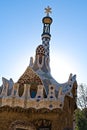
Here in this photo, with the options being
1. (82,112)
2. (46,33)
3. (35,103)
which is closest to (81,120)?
(82,112)

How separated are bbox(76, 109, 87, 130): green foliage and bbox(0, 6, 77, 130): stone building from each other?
5547 millimetres

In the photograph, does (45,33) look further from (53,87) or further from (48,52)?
(53,87)

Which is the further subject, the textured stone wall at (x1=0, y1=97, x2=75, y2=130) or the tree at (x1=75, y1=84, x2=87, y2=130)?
the tree at (x1=75, y1=84, x2=87, y2=130)

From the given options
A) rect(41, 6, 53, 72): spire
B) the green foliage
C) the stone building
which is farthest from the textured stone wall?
the green foliage

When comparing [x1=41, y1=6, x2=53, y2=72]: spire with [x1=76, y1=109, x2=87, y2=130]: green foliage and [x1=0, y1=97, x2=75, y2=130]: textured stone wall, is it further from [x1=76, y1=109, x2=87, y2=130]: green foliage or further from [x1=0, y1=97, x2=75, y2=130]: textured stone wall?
[x1=76, y1=109, x2=87, y2=130]: green foliage

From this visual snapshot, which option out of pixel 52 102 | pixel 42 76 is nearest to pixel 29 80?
pixel 42 76

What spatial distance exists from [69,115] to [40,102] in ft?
5.43

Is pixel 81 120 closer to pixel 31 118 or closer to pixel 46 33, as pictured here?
pixel 46 33

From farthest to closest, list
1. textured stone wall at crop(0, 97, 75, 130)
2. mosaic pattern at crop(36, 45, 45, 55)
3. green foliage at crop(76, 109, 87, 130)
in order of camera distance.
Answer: green foliage at crop(76, 109, 87, 130)
mosaic pattern at crop(36, 45, 45, 55)
textured stone wall at crop(0, 97, 75, 130)

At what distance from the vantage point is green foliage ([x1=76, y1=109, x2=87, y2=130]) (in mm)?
17797

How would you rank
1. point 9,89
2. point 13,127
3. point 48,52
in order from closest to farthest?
point 13,127
point 9,89
point 48,52

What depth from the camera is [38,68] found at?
1349cm

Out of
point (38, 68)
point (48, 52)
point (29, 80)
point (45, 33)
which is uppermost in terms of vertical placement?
point (45, 33)

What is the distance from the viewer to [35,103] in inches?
448
